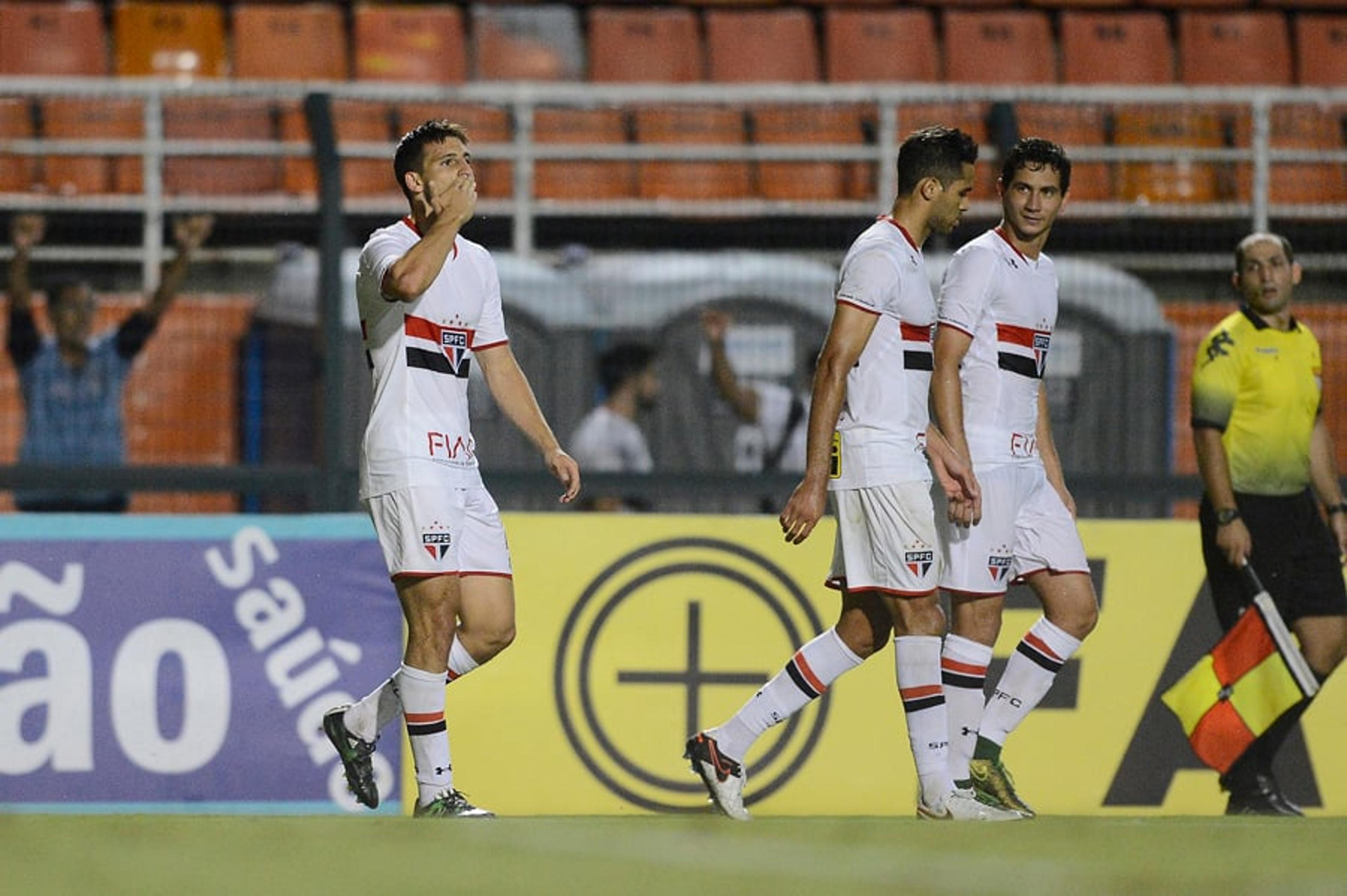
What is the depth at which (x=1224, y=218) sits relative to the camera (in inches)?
376

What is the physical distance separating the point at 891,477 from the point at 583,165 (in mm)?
4941

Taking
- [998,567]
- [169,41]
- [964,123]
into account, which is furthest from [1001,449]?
[169,41]

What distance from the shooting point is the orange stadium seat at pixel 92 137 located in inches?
376

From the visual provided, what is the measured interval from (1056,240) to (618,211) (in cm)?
205

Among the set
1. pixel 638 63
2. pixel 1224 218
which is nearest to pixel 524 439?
pixel 1224 218

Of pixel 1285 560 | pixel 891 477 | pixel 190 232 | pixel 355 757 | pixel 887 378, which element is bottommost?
pixel 355 757

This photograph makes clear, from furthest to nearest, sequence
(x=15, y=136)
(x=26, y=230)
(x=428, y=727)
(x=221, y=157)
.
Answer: (x=221, y=157)
(x=15, y=136)
(x=26, y=230)
(x=428, y=727)

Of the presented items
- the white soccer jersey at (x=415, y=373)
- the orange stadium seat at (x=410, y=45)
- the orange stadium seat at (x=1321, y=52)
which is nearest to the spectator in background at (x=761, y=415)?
the white soccer jersey at (x=415, y=373)

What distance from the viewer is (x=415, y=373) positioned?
6.36 meters

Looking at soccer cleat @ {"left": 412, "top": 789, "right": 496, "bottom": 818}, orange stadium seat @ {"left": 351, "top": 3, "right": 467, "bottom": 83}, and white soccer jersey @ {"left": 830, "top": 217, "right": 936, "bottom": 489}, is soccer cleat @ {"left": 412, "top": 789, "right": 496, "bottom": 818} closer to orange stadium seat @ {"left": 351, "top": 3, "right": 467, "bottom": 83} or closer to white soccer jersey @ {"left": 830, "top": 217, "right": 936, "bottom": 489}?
white soccer jersey @ {"left": 830, "top": 217, "right": 936, "bottom": 489}

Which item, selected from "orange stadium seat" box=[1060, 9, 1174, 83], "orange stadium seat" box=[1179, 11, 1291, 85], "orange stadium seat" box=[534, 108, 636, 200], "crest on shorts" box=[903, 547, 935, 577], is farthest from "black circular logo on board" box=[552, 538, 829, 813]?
"orange stadium seat" box=[1179, 11, 1291, 85]

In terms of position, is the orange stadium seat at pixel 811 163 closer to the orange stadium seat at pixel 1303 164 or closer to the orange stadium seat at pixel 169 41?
the orange stadium seat at pixel 1303 164

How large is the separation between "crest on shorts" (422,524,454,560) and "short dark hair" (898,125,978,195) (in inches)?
72.8

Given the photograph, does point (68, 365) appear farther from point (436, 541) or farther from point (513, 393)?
point (436, 541)
